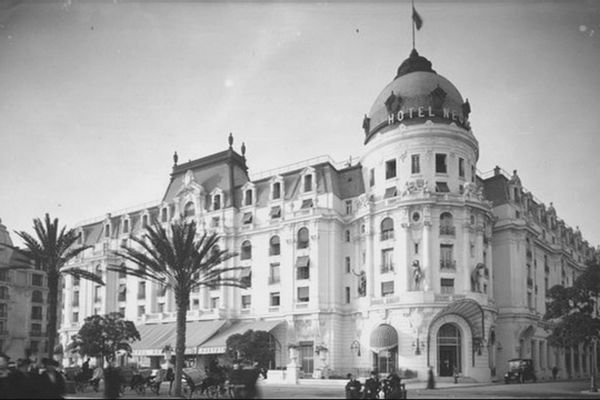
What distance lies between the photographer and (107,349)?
55.3 meters

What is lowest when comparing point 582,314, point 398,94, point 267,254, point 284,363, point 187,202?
point 284,363

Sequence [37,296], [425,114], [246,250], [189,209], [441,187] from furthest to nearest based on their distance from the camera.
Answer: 1. [37,296]
2. [189,209]
3. [246,250]
4. [425,114]
5. [441,187]

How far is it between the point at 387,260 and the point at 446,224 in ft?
20.4

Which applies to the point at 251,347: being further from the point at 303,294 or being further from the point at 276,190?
the point at 276,190

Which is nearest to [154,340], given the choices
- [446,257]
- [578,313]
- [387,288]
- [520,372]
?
[387,288]

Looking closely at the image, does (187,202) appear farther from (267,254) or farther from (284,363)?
(284,363)

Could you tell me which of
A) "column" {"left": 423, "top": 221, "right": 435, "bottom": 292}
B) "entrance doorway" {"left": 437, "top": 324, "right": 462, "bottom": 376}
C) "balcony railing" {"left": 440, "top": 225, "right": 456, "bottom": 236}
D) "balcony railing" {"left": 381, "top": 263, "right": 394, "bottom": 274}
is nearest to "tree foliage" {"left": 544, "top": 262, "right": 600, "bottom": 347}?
"entrance doorway" {"left": 437, "top": 324, "right": 462, "bottom": 376}

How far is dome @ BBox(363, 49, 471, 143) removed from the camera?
5862cm

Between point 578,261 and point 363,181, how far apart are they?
35.6m

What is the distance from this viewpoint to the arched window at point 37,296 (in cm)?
9369

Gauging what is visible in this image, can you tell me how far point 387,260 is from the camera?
5847 cm

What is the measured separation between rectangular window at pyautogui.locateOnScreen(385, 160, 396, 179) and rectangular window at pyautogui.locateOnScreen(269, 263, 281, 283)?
14.8 meters

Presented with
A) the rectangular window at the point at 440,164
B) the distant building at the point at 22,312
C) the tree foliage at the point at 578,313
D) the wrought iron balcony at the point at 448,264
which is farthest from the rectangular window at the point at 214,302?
the tree foliage at the point at 578,313

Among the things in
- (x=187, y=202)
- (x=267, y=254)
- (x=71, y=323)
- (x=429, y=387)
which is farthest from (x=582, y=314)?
(x=71, y=323)
